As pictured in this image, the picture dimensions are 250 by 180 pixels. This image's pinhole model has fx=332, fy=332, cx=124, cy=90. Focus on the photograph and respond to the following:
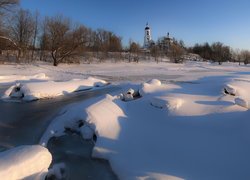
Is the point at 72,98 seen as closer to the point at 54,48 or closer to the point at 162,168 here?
the point at 162,168

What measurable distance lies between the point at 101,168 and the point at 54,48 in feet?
115

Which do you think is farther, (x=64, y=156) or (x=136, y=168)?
(x=64, y=156)

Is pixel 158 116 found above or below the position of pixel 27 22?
below

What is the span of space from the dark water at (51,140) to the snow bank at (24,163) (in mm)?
819

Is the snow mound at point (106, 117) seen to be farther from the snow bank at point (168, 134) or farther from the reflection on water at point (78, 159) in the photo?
the reflection on water at point (78, 159)

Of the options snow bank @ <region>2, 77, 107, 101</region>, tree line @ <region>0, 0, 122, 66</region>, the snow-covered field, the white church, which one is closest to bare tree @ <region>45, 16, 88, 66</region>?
tree line @ <region>0, 0, 122, 66</region>

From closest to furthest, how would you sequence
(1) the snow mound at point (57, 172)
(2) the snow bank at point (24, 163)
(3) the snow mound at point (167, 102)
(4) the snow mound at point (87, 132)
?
(2) the snow bank at point (24, 163) → (1) the snow mound at point (57, 172) → (4) the snow mound at point (87, 132) → (3) the snow mound at point (167, 102)

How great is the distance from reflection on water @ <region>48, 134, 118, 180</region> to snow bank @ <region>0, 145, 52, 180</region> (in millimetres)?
797

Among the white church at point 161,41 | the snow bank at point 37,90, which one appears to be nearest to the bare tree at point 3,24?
the snow bank at point 37,90

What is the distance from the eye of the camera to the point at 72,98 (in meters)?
16.8

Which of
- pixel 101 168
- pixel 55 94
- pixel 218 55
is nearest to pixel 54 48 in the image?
pixel 55 94

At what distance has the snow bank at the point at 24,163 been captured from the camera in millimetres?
6113

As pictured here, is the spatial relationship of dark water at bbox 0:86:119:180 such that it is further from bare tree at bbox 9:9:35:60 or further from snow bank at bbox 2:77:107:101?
bare tree at bbox 9:9:35:60

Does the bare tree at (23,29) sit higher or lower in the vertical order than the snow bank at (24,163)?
higher
